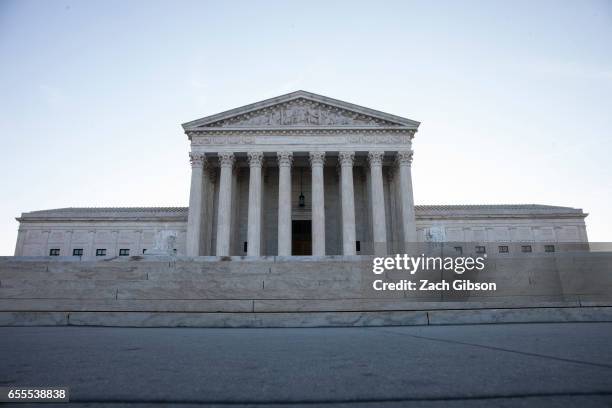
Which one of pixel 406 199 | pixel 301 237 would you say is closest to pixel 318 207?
pixel 301 237

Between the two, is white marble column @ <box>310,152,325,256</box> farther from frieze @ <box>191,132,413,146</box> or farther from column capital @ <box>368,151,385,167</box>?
column capital @ <box>368,151,385,167</box>

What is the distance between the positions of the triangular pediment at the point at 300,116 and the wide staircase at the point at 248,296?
76.5 ft

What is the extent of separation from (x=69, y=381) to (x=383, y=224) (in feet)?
105

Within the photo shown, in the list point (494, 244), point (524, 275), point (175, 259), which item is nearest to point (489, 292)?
point (524, 275)

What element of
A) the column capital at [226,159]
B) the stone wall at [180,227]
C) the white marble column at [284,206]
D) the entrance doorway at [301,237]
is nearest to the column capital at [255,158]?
the column capital at [226,159]

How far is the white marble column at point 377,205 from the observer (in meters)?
32.7

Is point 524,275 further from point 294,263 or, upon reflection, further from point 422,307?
point 294,263

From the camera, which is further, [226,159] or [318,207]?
[226,159]

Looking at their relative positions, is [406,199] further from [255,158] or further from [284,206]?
[255,158]

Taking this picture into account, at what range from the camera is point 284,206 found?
33688 mm

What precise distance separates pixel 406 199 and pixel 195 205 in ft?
62.9

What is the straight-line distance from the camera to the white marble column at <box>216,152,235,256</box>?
32.8 metres

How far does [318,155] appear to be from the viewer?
35312mm

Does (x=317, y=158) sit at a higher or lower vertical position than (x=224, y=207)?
higher
